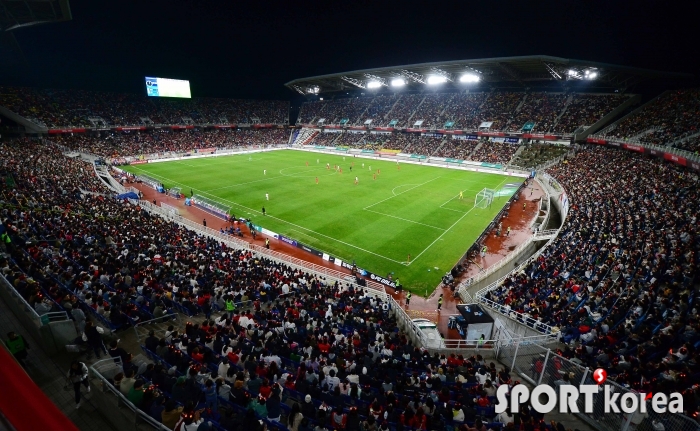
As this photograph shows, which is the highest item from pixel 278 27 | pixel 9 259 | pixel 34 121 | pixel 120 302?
pixel 278 27

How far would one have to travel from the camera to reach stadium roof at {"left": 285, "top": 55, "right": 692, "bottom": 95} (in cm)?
5234

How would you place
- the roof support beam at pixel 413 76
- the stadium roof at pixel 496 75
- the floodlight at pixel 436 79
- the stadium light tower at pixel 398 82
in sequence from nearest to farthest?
the stadium roof at pixel 496 75, the roof support beam at pixel 413 76, the floodlight at pixel 436 79, the stadium light tower at pixel 398 82

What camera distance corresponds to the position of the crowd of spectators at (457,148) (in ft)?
210

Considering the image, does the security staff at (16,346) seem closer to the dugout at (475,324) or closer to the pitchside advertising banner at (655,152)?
the dugout at (475,324)

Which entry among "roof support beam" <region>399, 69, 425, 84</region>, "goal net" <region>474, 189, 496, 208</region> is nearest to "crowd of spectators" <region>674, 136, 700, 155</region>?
"goal net" <region>474, 189, 496, 208</region>

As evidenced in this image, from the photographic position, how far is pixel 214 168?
182ft

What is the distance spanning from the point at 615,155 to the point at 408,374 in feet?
141

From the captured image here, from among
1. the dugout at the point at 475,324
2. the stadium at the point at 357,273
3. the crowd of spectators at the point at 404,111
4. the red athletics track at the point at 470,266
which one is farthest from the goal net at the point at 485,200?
the crowd of spectators at the point at 404,111

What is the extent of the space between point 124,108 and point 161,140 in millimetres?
11136

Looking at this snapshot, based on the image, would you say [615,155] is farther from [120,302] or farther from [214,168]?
[214,168]

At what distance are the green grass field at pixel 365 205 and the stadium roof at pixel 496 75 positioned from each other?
19.8 metres

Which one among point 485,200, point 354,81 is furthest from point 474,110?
point 485,200

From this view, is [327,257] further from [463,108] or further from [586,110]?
[463,108]

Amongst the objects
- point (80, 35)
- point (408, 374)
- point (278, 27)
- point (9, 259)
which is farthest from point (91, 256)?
point (278, 27)
